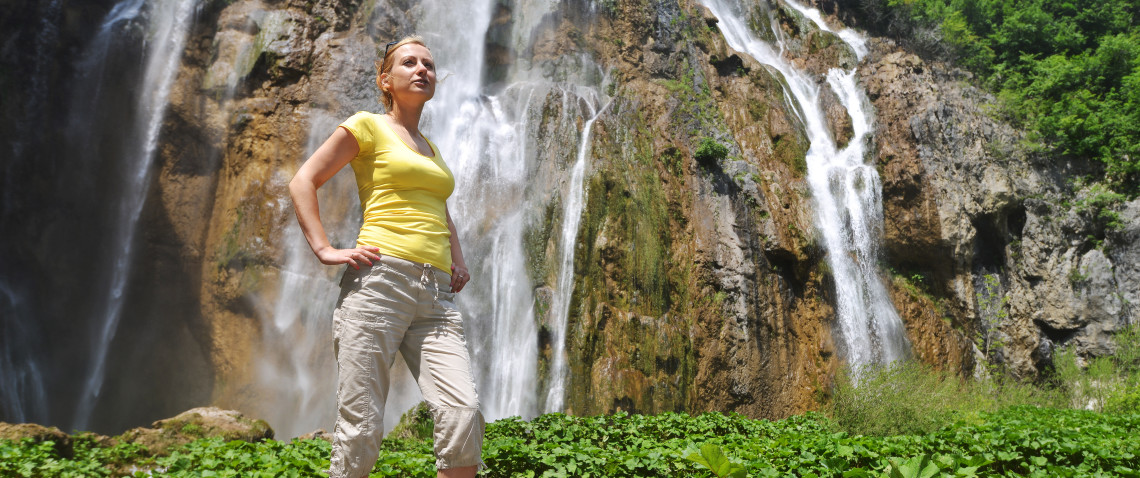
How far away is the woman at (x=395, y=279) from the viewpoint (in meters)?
2.58

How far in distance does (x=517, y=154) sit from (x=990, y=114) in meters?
12.5

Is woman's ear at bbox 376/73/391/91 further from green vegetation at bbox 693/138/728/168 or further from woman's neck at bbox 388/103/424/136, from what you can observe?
green vegetation at bbox 693/138/728/168

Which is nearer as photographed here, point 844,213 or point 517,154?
point 517,154

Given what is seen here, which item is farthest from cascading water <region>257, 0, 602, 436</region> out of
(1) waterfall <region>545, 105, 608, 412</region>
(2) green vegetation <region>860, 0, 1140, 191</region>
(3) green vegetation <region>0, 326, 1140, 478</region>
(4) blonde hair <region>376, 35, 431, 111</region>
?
(2) green vegetation <region>860, 0, 1140, 191</region>

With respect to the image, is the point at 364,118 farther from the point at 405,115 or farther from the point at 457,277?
the point at 457,277

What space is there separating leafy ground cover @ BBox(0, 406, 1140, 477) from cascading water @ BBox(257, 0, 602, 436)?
13.6 feet

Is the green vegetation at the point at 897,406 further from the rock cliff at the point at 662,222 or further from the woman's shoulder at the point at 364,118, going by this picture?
the woman's shoulder at the point at 364,118

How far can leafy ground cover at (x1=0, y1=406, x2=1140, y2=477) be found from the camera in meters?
3.95

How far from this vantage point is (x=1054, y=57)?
61.1 feet

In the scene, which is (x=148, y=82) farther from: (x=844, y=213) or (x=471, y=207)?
(x=844, y=213)

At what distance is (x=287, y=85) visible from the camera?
12641 millimetres

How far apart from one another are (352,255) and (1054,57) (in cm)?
2141

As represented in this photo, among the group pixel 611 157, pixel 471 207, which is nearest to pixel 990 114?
pixel 611 157

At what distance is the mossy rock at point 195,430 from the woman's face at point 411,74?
4815 millimetres
